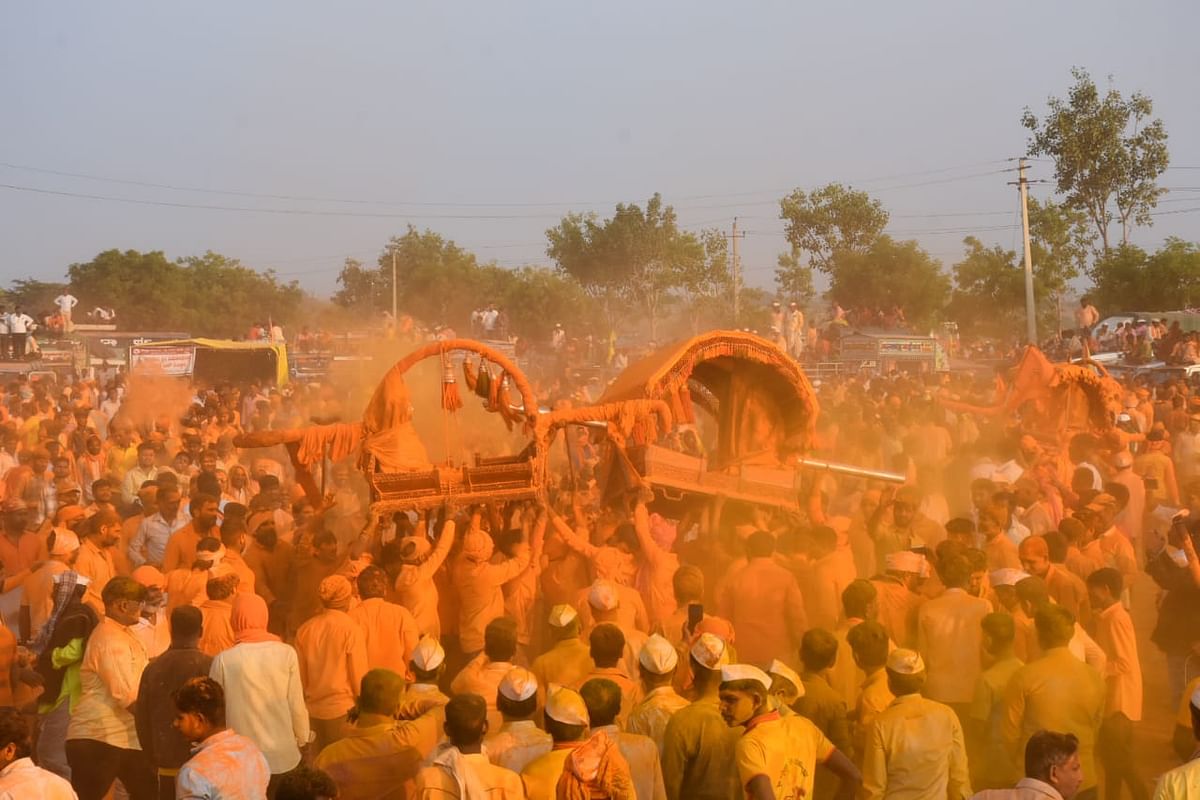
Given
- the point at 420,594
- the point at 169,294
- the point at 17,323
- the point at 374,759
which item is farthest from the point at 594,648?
the point at 169,294

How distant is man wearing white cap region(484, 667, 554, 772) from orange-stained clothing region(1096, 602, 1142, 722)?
333 centimetres

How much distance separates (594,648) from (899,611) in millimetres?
2230

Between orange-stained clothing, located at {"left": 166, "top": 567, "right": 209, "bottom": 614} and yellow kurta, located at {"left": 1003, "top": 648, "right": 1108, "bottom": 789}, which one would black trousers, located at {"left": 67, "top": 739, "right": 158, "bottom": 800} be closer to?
orange-stained clothing, located at {"left": 166, "top": 567, "right": 209, "bottom": 614}

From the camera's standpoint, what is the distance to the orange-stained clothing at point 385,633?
6.82 metres

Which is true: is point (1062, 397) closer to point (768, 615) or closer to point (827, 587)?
point (827, 587)

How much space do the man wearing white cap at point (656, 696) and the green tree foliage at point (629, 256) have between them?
40804mm

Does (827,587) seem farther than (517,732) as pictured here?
Yes

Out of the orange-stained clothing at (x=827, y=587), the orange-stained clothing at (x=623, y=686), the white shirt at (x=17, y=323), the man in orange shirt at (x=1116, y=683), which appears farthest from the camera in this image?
the white shirt at (x=17, y=323)

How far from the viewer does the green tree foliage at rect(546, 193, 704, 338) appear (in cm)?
4644

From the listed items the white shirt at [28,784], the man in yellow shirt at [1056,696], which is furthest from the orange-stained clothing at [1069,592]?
the white shirt at [28,784]

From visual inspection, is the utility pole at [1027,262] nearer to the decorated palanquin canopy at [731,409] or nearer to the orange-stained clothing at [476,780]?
the decorated palanquin canopy at [731,409]

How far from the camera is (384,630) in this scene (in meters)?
6.85

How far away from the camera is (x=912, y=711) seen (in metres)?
5.11

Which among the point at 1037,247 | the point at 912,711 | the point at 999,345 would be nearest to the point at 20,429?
the point at 912,711
